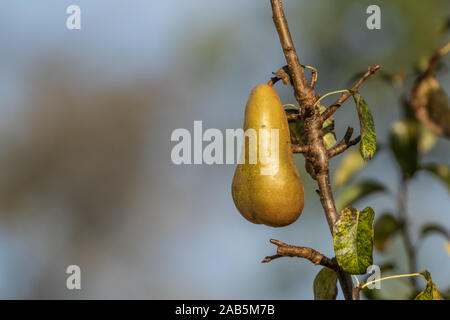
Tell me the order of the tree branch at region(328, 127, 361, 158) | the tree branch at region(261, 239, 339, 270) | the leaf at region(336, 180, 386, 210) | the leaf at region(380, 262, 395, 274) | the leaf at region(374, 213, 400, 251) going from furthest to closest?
the leaf at region(336, 180, 386, 210), the leaf at region(374, 213, 400, 251), the leaf at region(380, 262, 395, 274), the tree branch at region(328, 127, 361, 158), the tree branch at region(261, 239, 339, 270)

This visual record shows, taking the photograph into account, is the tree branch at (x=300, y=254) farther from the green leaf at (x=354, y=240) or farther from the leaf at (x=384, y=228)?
the leaf at (x=384, y=228)

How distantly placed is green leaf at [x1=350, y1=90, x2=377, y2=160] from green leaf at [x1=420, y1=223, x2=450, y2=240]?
0.94 m

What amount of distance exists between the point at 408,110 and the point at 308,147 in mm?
1080

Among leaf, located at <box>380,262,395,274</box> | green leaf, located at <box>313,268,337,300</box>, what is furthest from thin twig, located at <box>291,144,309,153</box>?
leaf, located at <box>380,262,395,274</box>

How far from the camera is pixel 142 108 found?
32.3 feet

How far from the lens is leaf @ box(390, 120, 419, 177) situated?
6.50 feet

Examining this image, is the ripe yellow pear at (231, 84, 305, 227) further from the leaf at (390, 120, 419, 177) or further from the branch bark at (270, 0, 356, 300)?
the leaf at (390, 120, 419, 177)

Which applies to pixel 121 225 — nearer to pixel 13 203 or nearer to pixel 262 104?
pixel 13 203

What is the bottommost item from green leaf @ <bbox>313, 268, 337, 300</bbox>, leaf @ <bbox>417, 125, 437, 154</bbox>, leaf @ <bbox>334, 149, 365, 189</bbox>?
green leaf @ <bbox>313, 268, 337, 300</bbox>

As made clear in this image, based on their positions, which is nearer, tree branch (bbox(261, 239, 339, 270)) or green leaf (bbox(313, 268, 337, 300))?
tree branch (bbox(261, 239, 339, 270))

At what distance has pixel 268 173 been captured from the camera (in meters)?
1.14

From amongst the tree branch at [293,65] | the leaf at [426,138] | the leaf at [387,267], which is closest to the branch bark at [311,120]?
the tree branch at [293,65]

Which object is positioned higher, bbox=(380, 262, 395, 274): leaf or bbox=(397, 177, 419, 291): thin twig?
bbox=(397, 177, 419, 291): thin twig
